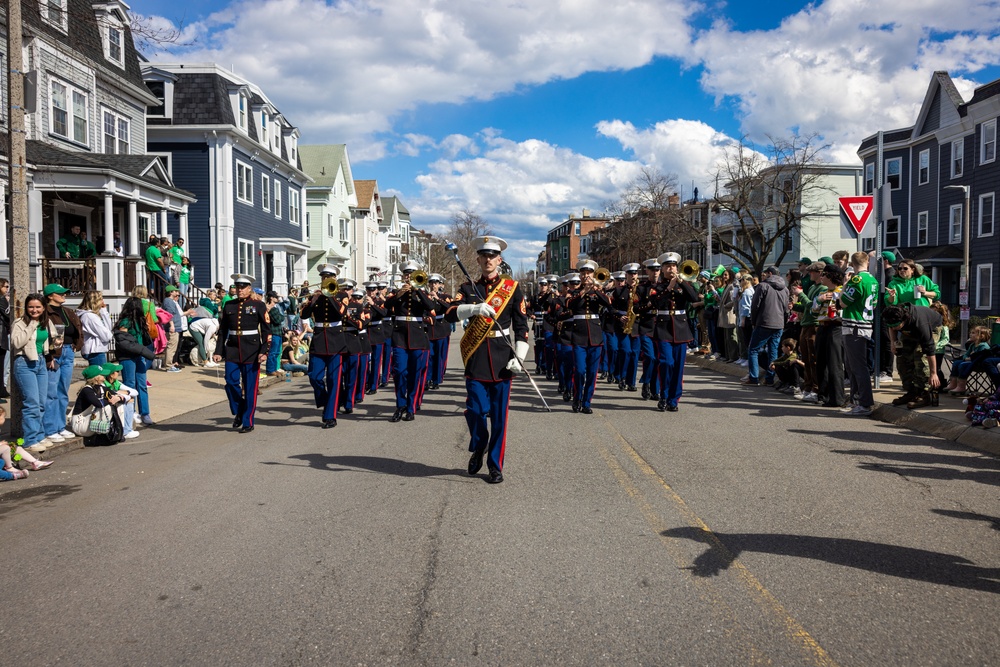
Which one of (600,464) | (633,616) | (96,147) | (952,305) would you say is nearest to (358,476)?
(600,464)

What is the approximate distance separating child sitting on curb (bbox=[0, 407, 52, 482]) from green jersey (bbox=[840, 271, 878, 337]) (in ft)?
32.4

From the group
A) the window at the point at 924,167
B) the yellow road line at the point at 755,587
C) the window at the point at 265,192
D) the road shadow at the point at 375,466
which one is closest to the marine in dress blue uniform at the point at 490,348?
the road shadow at the point at 375,466

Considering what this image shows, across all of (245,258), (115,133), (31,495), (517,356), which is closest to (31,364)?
(31,495)

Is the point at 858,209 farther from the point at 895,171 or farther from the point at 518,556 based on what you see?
the point at 895,171

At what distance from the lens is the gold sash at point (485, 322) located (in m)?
7.63

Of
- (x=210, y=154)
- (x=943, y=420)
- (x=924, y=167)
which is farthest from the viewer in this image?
(x=924, y=167)

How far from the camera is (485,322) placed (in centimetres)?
766

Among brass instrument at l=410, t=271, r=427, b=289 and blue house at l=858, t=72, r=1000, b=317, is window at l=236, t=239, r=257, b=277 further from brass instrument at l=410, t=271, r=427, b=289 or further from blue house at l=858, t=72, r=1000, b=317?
blue house at l=858, t=72, r=1000, b=317

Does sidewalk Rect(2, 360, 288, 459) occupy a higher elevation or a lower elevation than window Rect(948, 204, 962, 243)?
lower

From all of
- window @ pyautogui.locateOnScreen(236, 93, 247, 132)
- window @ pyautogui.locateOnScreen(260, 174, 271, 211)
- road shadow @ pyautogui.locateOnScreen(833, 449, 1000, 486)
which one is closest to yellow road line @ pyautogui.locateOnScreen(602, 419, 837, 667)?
road shadow @ pyautogui.locateOnScreen(833, 449, 1000, 486)

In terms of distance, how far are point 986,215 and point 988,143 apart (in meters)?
2.91

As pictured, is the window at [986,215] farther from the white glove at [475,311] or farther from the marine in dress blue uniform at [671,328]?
the white glove at [475,311]

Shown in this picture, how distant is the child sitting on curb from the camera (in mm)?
7887

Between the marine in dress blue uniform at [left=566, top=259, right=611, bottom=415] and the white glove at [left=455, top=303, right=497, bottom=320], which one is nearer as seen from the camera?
the white glove at [left=455, top=303, right=497, bottom=320]
